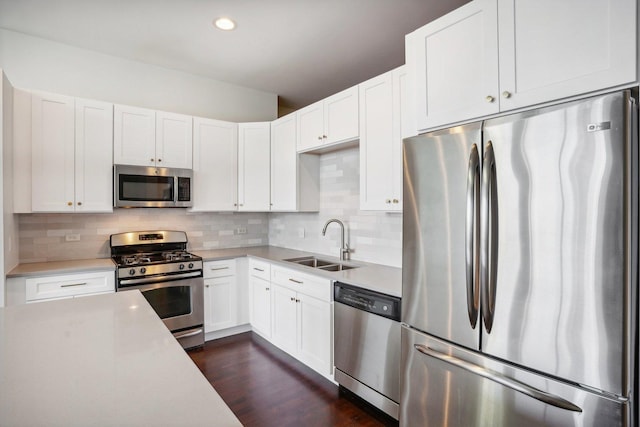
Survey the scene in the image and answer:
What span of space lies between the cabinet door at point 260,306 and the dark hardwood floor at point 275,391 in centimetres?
20

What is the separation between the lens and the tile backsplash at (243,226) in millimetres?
2977

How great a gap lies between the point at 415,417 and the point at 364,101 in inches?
83.8

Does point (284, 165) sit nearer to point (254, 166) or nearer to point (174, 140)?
point (254, 166)

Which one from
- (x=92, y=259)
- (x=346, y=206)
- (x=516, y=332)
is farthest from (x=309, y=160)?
(x=516, y=332)

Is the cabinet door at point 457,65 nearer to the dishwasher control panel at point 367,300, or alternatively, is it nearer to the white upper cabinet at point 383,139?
the white upper cabinet at point 383,139

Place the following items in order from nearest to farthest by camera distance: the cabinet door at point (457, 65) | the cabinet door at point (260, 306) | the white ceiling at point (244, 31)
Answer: the cabinet door at point (457, 65), the white ceiling at point (244, 31), the cabinet door at point (260, 306)

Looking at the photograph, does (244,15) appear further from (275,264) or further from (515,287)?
(515,287)

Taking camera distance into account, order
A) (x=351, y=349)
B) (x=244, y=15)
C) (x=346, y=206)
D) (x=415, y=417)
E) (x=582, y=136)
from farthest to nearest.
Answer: (x=346, y=206)
(x=244, y=15)
(x=351, y=349)
(x=415, y=417)
(x=582, y=136)

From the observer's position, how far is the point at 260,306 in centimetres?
342

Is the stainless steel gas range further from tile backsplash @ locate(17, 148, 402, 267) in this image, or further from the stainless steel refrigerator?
the stainless steel refrigerator

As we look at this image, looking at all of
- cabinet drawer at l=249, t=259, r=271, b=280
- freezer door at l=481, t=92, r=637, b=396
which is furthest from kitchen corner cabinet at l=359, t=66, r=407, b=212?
cabinet drawer at l=249, t=259, r=271, b=280

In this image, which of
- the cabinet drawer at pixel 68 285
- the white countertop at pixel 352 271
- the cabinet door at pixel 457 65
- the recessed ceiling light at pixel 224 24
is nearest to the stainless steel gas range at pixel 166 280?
the cabinet drawer at pixel 68 285

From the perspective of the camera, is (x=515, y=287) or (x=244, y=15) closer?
(x=515, y=287)

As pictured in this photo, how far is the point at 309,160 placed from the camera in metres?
3.54
